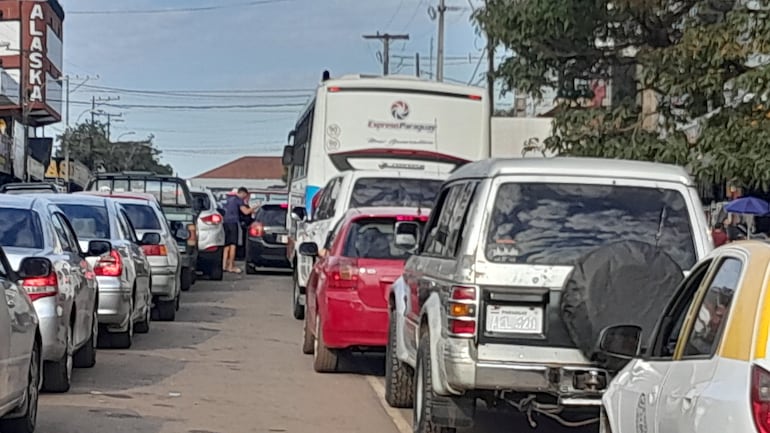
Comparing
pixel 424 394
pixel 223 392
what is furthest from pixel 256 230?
pixel 424 394

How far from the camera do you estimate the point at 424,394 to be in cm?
871

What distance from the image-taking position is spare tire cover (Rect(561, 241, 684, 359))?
779cm

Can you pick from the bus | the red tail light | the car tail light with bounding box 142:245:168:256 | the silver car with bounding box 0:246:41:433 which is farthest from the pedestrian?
the red tail light

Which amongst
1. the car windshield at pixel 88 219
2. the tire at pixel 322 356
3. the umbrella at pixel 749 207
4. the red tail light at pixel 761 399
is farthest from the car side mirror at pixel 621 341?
the umbrella at pixel 749 207

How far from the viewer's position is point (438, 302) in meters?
8.60

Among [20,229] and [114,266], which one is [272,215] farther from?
[20,229]

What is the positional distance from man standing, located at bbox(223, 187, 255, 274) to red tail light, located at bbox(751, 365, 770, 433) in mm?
24915

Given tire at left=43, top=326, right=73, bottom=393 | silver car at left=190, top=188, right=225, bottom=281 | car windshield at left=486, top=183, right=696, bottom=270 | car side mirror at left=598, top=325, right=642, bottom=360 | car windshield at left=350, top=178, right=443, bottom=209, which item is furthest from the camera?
silver car at left=190, top=188, right=225, bottom=281

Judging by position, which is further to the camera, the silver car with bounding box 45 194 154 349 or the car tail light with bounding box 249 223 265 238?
the car tail light with bounding box 249 223 265 238

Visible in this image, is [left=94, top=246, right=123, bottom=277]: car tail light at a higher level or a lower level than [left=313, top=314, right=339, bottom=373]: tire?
higher

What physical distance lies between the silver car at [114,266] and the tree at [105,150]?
83111 mm

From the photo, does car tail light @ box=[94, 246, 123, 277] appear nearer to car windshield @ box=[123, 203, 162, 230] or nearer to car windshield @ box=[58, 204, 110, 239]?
car windshield @ box=[58, 204, 110, 239]

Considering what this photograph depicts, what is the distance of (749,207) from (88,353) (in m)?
12.4

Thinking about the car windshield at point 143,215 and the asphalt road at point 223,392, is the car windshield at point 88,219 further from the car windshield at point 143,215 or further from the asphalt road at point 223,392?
the car windshield at point 143,215
